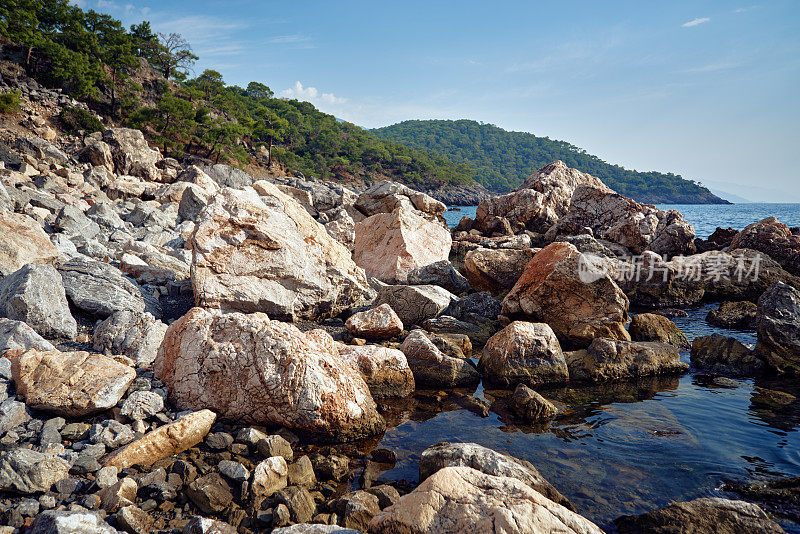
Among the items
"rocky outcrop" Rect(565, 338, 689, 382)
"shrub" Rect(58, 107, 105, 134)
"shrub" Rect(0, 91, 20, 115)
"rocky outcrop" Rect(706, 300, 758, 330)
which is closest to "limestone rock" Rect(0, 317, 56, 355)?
"rocky outcrop" Rect(565, 338, 689, 382)

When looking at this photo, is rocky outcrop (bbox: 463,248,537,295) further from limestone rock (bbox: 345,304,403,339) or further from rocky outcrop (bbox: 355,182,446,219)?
rocky outcrop (bbox: 355,182,446,219)

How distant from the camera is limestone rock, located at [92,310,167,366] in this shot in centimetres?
706

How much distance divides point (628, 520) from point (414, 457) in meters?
2.65

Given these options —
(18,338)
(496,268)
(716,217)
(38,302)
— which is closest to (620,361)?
(496,268)

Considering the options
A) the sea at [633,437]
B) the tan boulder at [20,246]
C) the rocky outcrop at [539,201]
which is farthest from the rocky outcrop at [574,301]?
the rocky outcrop at [539,201]

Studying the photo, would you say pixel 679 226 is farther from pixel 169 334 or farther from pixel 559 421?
pixel 169 334

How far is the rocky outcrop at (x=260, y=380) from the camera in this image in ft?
19.5

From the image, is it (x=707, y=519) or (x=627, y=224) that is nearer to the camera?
(x=707, y=519)

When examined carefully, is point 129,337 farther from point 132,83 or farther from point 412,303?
point 132,83

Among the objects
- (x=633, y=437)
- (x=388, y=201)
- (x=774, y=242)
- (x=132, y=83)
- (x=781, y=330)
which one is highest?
(x=132, y=83)

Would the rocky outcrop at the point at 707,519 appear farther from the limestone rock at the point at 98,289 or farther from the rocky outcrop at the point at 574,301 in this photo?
the limestone rock at the point at 98,289

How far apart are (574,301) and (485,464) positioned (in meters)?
6.57

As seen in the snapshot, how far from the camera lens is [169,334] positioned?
663cm

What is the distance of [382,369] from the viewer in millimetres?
7723
